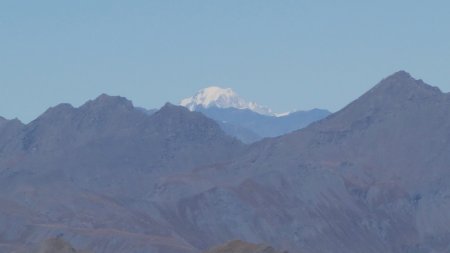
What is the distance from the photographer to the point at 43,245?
588 feet

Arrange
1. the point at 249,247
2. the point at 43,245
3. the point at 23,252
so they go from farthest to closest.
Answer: the point at 23,252
the point at 43,245
the point at 249,247

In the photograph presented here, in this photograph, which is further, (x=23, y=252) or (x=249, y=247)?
(x=23, y=252)

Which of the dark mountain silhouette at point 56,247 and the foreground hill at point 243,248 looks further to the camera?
the dark mountain silhouette at point 56,247

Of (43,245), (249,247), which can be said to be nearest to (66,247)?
(43,245)

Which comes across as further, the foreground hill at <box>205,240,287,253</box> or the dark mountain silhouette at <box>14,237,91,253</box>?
the dark mountain silhouette at <box>14,237,91,253</box>

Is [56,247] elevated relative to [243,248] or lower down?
elevated

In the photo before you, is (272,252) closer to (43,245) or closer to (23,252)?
(43,245)

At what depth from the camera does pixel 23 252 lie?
195m

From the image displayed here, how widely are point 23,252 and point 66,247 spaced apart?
77.1 feet

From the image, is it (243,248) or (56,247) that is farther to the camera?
(56,247)

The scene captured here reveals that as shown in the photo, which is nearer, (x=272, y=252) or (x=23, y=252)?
(x=272, y=252)

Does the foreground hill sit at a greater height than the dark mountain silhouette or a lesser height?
lesser

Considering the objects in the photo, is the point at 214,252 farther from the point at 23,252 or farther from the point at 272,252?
the point at 23,252

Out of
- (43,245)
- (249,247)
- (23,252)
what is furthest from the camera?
(23,252)
